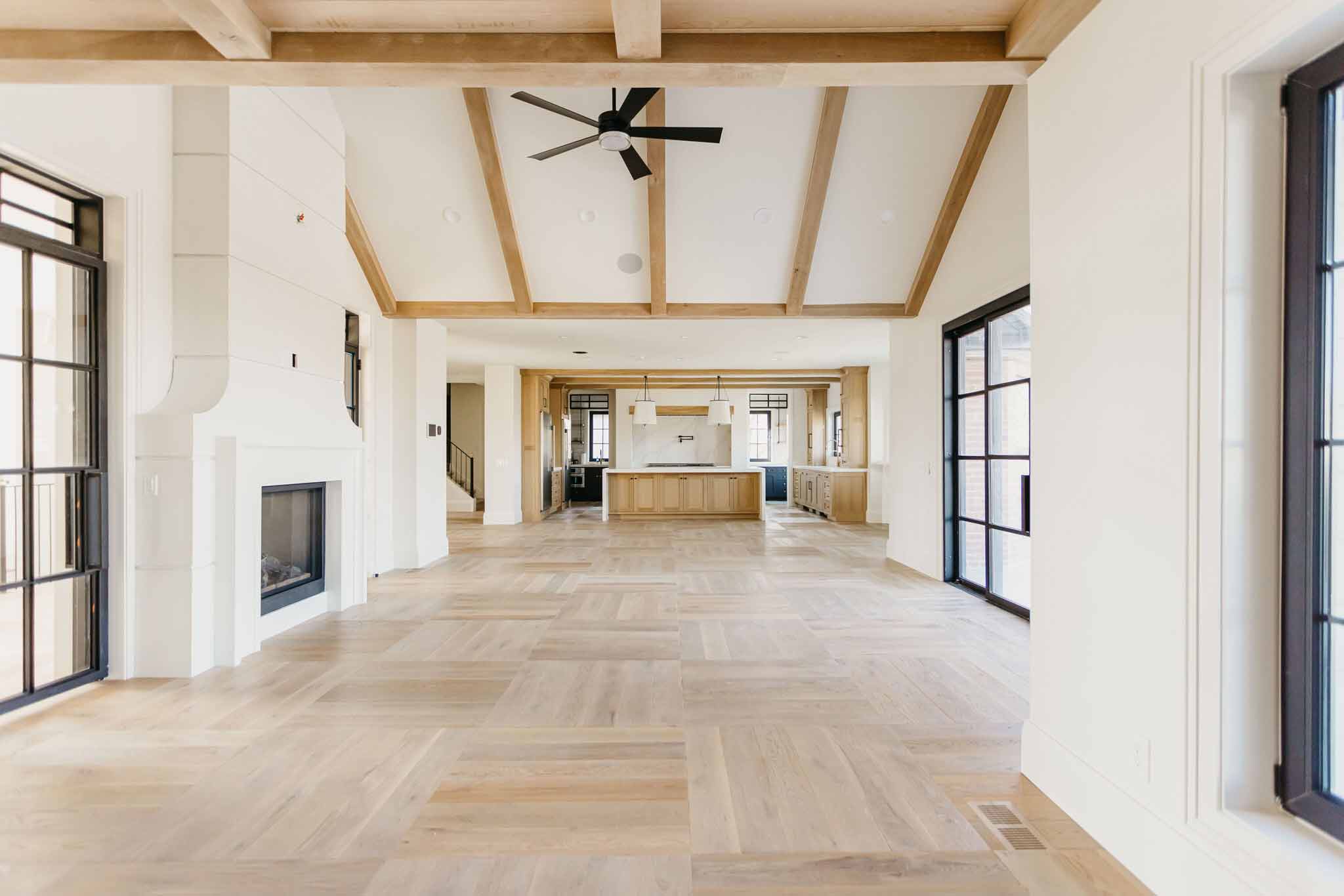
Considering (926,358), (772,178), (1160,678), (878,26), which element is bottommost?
(1160,678)

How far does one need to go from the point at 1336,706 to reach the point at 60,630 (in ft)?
15.4

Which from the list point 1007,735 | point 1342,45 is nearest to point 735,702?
point 1007,735

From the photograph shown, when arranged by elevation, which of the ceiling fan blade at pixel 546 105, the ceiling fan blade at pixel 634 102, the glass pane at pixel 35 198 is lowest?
the glass pane at pixel 35 198

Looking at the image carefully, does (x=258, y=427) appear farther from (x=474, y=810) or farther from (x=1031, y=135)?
(x=1031, y=135)

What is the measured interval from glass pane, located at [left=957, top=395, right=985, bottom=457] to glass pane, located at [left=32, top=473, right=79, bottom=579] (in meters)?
5.73

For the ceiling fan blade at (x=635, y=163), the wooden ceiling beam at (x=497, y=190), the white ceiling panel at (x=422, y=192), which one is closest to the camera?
the ceiling fan blade at (x=635, y=163)

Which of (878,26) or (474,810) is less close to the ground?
(878,26)

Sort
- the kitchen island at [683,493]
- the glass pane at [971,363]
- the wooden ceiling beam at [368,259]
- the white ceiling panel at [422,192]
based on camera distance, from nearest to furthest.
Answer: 1. the white ceiling panel at [422,192]
2. the glass pane at [971,363]
3. the wooden ceiling beam at [368,259]
4. the kitchen island at [683,493]

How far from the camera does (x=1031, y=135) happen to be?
2.41m

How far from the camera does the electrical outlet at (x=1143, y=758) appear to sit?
1.79 metres

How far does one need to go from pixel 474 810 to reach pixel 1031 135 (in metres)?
3.01

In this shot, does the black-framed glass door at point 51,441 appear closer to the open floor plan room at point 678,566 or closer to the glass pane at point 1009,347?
the open floor plan room at point 678,566

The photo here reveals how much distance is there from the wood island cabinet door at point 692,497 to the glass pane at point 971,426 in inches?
242

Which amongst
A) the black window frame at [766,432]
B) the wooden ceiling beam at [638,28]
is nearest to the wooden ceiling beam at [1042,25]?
the wooden ceiling beam at [638,28]
